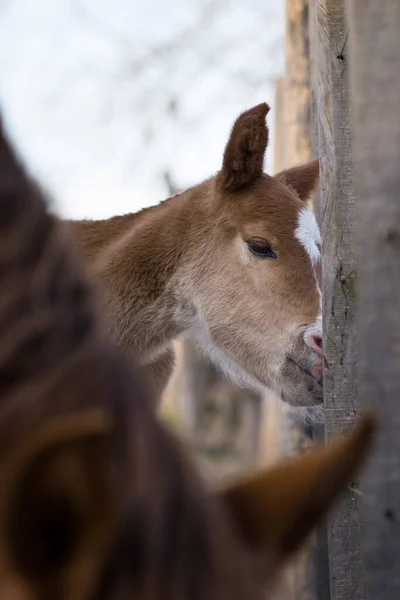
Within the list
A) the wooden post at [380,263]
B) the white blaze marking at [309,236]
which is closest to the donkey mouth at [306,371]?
the white blaze marking at [309,236]

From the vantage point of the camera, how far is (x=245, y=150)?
4590 mm

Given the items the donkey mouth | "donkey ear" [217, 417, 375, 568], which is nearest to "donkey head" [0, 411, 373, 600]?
"donkey ear" [217, 417, 375, 568]

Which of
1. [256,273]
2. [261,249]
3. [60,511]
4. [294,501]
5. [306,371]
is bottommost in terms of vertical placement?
[306,371]

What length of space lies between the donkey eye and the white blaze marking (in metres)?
0.17

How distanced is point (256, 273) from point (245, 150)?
71cm

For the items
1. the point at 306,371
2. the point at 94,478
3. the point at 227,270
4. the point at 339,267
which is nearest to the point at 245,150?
the point at 227,270

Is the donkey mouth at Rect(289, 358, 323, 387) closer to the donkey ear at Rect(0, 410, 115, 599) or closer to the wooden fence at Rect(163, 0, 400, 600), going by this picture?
the wooden fence at Rect(163, 0, 400, 600)

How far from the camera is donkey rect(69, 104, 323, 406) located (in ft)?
14.4

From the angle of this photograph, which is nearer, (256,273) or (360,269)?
(360,269)

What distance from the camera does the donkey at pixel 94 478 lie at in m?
0.89

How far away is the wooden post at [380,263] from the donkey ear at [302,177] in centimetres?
326

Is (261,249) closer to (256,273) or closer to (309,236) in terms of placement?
(256,273)

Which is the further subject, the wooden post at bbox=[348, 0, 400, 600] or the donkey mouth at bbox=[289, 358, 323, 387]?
the donkey mouth at bbox=[289, 358, 323, 387]

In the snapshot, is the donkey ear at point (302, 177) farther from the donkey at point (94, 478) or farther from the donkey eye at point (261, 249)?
the donkey at point (94, 478)
